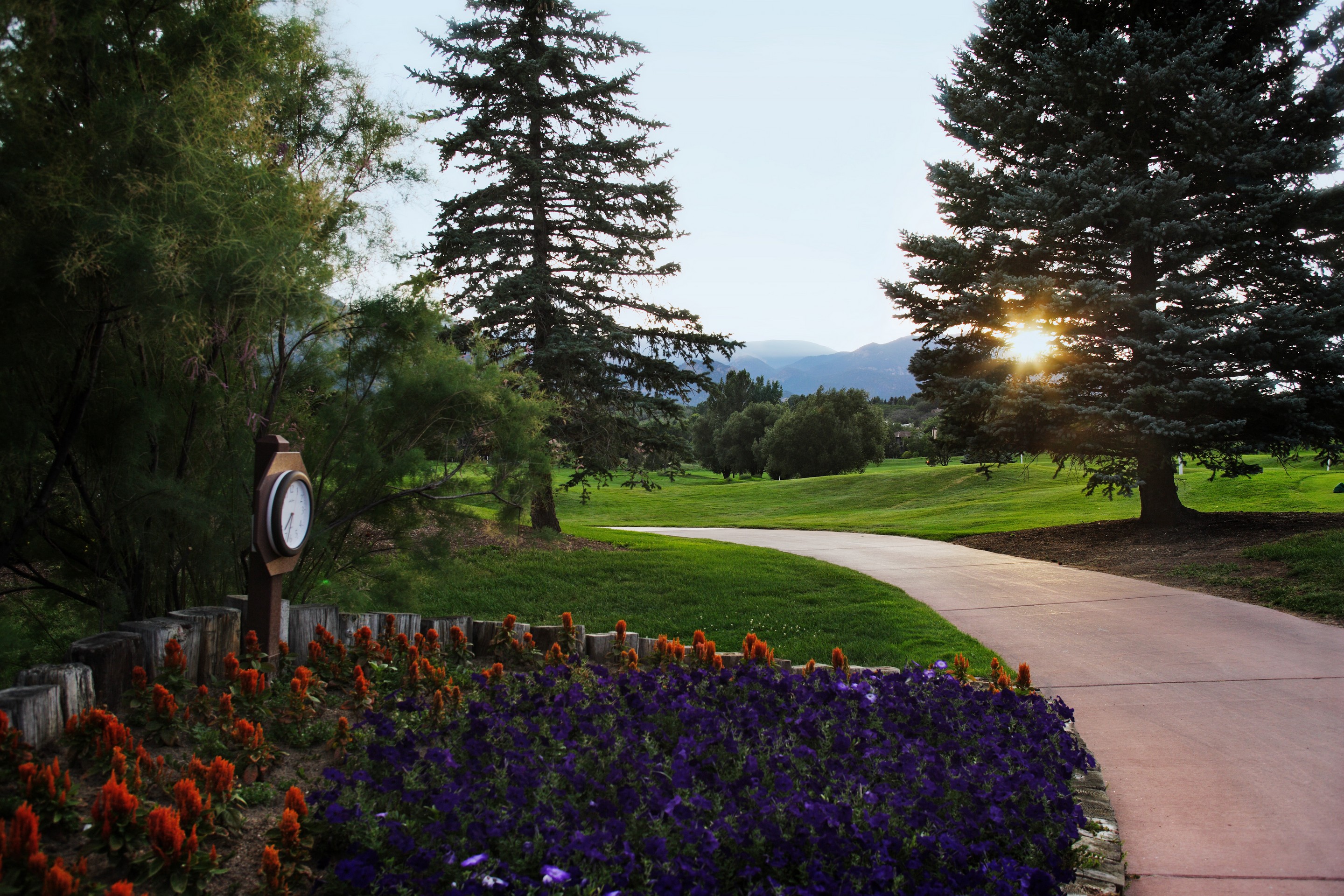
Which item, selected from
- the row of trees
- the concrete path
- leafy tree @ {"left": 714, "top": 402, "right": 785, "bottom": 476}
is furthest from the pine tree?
leafy tree @ {"left": 714, "top": 402, "right": 785, "bottom": 476}

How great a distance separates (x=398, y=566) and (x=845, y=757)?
3.85 meters

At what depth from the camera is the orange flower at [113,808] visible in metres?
2.04

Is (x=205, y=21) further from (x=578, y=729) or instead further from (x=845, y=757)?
(x=845, y=757)

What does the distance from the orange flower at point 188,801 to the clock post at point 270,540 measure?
1436mm

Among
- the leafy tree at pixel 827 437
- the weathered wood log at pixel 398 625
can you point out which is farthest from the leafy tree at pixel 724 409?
the weathered wood log at pixel 398 625

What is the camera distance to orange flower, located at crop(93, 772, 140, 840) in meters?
2.04

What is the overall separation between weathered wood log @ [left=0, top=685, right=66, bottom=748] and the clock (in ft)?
3.11

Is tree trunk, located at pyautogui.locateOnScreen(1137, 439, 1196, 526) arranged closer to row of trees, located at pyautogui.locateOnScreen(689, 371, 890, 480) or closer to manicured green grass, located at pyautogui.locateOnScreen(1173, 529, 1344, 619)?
manicured green grass, located at pyautogui.locateOnScreen(1173, 529, 1344, 619)

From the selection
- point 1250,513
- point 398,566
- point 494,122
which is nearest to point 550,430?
point 494,122

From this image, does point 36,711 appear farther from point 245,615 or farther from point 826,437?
point 826,437

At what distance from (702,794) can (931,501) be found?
2111cm

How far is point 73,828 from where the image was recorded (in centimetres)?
219

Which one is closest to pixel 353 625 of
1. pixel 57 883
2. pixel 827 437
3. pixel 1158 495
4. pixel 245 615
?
pixel 245 615

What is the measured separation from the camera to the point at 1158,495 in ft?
37.1
